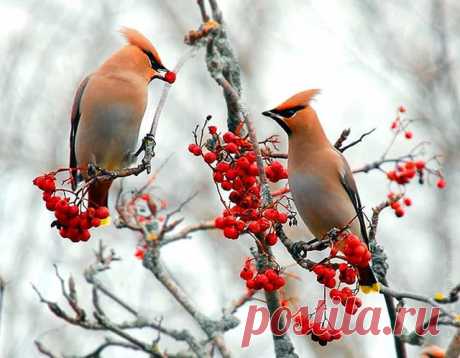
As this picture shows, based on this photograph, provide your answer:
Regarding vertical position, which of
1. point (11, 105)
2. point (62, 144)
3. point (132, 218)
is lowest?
point (132, 218)

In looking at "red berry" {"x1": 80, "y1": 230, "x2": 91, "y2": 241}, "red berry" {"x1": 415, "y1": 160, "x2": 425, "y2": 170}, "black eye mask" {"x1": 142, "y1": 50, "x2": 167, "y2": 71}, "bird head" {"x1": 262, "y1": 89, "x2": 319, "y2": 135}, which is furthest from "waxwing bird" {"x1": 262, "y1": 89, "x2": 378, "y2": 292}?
"red berry" {"x1": 80, "y1": 230, "x2": 91, "y2": 241}

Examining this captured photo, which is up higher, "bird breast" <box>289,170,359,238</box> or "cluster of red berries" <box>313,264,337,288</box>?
"bird breast" <box>289,170,359,238</box>

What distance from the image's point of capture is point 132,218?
13.0 feet

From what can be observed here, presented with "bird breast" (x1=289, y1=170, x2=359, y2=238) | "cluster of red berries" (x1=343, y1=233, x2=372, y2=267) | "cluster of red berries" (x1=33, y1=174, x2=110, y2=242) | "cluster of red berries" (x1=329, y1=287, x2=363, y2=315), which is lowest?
"cluster of red berries" (x1=329, y1=287, x2=363, y2=315)

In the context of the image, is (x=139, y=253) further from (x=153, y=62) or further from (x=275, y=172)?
(x=275, y=172)

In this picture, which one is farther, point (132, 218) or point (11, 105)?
point (11, 105)

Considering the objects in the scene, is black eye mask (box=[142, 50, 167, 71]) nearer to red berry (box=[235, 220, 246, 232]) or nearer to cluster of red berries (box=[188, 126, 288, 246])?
cluster of red berries (box=[188, 126, 288, 246])

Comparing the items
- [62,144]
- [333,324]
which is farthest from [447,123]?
[333,324]

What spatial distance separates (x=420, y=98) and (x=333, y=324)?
17.8ft

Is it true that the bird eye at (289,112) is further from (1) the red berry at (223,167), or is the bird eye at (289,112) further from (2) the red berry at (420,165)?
(1) the red berry at (223,167)

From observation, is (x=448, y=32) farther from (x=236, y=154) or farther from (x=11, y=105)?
(x=236, y=154)

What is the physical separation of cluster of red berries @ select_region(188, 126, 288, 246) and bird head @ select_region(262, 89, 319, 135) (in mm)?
760

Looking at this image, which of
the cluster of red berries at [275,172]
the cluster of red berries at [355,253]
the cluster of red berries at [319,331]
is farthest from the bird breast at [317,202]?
the cluster of red berries at [355,253]

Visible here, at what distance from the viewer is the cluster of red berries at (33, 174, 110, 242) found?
9.79ft
